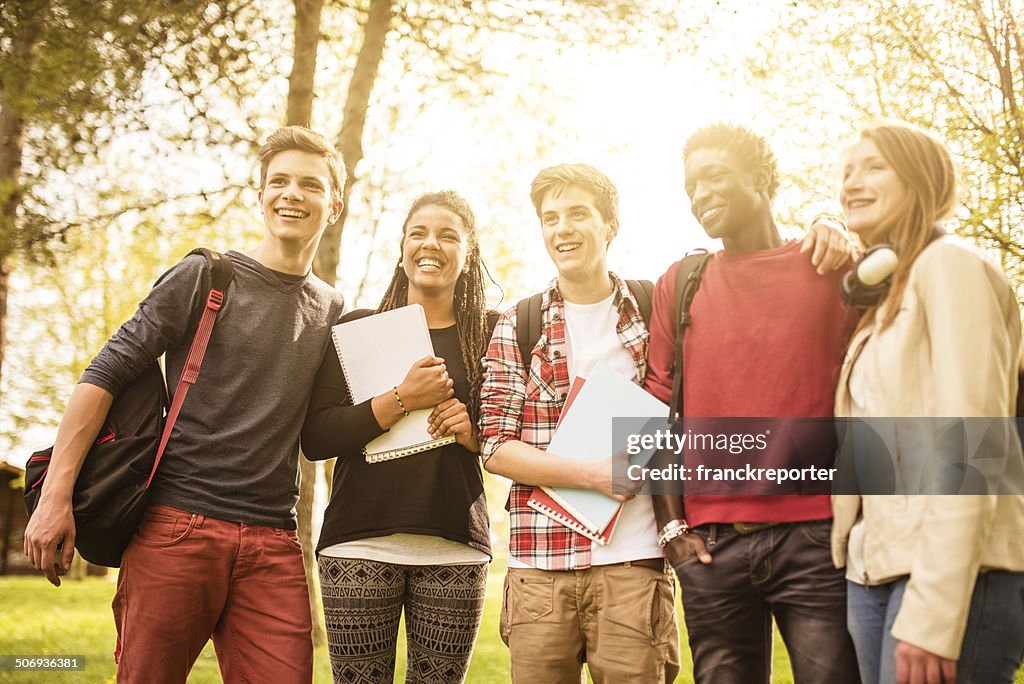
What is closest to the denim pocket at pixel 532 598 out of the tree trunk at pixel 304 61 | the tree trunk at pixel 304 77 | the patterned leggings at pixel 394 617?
the patterned leggings at pixel 394 617

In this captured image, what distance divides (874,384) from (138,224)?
7.57 meters

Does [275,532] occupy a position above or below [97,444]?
below

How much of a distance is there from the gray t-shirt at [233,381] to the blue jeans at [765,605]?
5.60ft

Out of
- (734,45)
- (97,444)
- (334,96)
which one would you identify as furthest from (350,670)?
(334,96)

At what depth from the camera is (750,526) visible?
2.65 metres

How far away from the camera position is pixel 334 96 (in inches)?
414

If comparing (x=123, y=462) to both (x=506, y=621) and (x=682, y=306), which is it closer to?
(x=506, y=621)

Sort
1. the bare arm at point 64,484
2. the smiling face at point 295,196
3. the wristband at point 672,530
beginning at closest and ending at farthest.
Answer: the wristband at point 672,530 < the bare arm at point 64,484 < the smiling face at point 295,196

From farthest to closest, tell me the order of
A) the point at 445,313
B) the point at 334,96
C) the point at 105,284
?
the point at 105,284
the point at 334,96
the point at 445,313

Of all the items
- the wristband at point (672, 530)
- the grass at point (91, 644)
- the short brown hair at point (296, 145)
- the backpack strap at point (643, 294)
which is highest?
the short brown hair at point (296, 145)

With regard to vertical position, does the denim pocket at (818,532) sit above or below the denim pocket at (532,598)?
above

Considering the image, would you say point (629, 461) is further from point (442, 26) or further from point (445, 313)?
point (442, 26)

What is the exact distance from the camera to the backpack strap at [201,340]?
3.29m

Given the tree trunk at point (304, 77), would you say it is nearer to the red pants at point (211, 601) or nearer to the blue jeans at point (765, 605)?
the red pants at point (211, 601)
